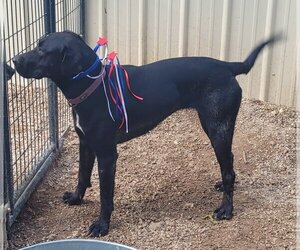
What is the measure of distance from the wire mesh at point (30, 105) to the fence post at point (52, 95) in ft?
0.06

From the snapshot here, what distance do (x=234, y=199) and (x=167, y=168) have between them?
60 centimetres

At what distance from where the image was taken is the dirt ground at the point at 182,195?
3.69 metres

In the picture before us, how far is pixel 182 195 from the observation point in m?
4.16

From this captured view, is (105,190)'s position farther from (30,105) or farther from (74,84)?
(30,105)

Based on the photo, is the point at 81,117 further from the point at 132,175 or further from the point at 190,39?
the point at 190,39

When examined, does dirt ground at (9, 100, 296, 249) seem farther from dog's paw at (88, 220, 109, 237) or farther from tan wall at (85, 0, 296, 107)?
tan wall at (85, 0, 296, 107)

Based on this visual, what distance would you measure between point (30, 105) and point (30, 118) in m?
0.29

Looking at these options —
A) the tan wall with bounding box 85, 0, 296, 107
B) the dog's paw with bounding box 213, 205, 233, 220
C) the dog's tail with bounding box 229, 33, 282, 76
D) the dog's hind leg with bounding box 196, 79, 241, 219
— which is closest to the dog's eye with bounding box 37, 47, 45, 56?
the dog's hind leg with bounding box 196, 79, 241, 219

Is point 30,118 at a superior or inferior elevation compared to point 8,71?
inferior

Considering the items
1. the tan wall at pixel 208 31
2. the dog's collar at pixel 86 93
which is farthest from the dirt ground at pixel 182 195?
the dog's collar at pixel 86 93

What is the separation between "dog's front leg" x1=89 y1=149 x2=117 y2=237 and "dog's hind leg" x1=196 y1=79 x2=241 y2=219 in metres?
0.62

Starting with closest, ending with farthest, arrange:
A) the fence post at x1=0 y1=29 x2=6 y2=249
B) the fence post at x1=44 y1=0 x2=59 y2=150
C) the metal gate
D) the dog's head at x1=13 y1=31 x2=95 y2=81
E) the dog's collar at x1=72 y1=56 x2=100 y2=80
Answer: the fence post at x1=0 y1=29 x2=6 y2=249 → the dog's head at x1=13 y1=31 x2=95 y2=81 → the dog's collar at x1=72 y1=56 x2=100 y2=80 → the metal gate → the fence post at x1=44 y1=0 x2=59 y2=150

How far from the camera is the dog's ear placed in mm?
3332

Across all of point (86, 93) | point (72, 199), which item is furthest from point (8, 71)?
point (72, 199)
